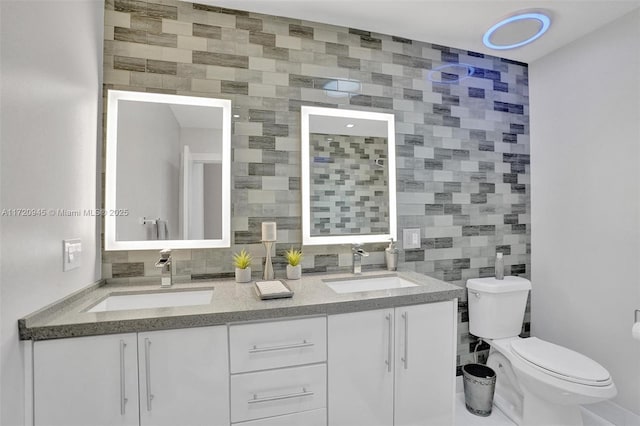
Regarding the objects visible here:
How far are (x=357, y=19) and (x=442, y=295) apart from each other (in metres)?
1.71

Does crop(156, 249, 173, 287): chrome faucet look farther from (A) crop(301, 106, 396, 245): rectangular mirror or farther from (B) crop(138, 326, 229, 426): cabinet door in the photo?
(A) crop(301, 106, 396, 245): rectangular mirror

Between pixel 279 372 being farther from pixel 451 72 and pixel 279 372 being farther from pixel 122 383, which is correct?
pixel 451 72

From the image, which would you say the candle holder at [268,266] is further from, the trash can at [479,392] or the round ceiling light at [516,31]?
the round ceiling light at [516,31]

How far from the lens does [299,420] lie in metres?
1.25

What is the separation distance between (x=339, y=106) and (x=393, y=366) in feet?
5.05

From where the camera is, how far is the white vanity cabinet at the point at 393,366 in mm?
1312

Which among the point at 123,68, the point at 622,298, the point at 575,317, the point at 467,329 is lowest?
the point at 467,329

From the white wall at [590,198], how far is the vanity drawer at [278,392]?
191cm

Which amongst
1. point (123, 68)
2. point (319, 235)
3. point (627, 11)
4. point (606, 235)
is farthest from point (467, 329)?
point (123, 68)

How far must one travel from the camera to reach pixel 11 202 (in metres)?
0.94

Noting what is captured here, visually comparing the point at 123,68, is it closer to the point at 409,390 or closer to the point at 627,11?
the point at 409,390

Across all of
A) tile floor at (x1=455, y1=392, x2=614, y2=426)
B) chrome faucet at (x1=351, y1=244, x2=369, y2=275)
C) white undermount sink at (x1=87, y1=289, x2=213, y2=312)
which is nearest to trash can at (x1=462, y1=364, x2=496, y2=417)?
tile floor at (x1=455, y1=392, x2=614, y2=426)

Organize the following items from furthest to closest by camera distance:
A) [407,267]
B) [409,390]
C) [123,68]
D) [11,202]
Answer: [407,267], [123,68], [409,390], [11,202]

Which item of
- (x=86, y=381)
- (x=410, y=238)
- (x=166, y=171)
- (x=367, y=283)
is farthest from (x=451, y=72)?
(x=86, y=381)
